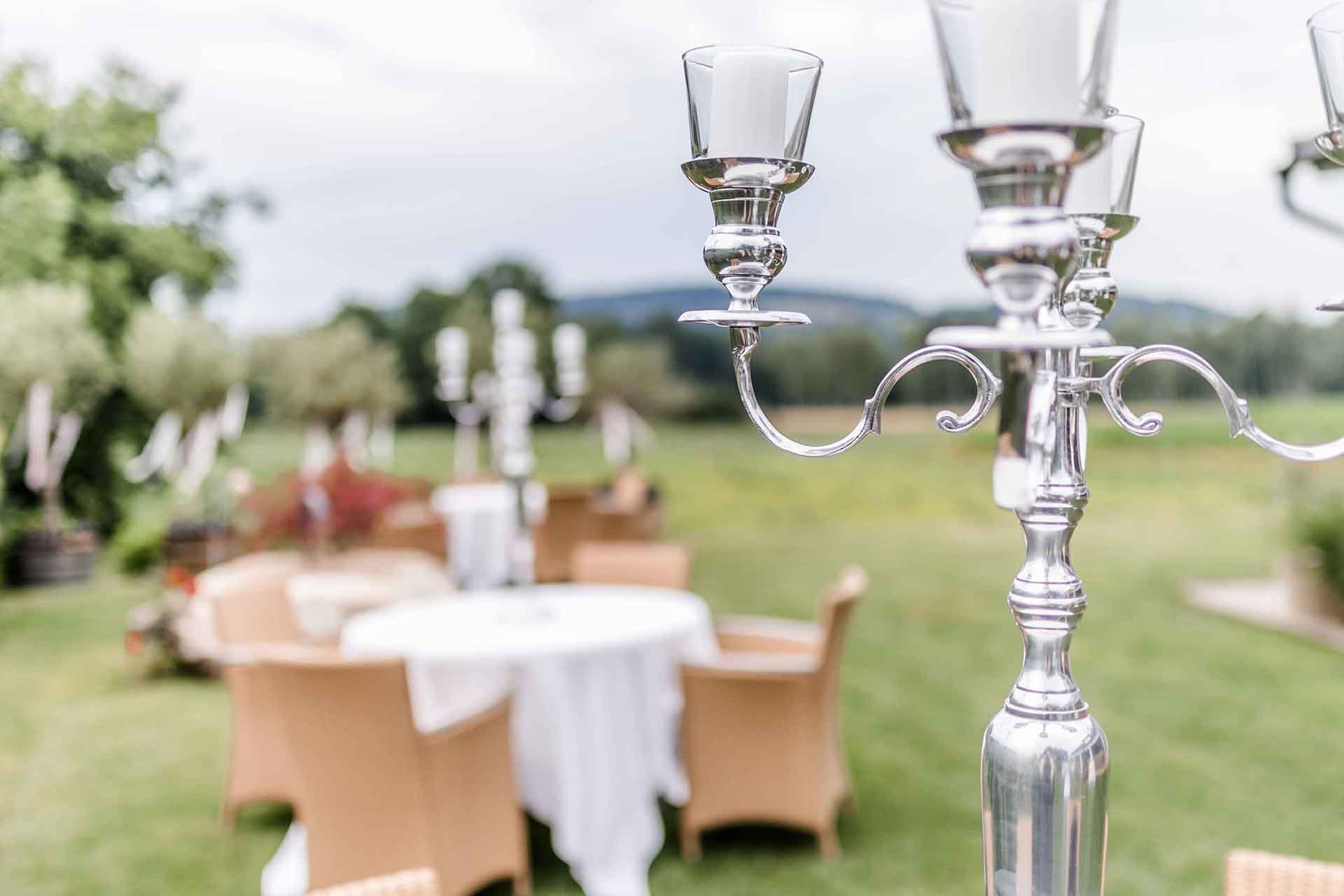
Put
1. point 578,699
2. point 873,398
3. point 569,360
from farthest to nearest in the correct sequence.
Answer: point 569,360
point 578,699
point 873,398

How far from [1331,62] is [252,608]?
3888 millimetres

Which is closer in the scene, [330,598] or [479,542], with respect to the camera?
[330,598]

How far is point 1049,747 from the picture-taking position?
872mm

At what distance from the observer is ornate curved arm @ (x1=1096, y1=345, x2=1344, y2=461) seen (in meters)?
0.88

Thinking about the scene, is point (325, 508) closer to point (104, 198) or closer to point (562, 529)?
point (562, 529)

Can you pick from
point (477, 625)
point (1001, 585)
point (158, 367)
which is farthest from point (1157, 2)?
point (158, 367)

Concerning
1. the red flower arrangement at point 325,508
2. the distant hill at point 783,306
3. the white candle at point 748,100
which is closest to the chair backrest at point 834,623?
the white candle at point 748,100

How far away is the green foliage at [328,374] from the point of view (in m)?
9.66

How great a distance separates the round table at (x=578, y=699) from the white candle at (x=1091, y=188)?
2457mm

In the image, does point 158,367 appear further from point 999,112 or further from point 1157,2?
point 999,112

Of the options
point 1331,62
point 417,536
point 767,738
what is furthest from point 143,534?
point 1331,62

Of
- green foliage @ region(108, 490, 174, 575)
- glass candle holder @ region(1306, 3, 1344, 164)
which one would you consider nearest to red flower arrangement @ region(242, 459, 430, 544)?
green foliage @ region(108, 490, 174, 575)

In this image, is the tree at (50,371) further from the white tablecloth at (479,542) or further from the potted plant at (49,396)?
the white tablecloth at (479,542)

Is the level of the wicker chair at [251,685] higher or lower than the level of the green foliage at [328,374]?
lower
